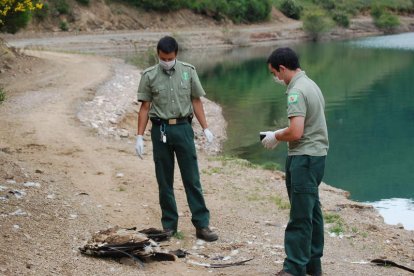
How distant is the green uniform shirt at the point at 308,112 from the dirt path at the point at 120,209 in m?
1.47

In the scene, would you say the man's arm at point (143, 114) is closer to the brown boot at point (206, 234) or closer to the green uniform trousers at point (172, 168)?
the green uniform trousers at point (172, 168)

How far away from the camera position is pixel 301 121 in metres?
6.23

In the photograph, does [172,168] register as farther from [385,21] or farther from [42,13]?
[385,21]

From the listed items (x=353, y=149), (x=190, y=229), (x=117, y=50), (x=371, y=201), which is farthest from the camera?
(x=117, y=50)

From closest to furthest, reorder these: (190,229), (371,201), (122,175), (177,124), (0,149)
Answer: (177,124)
(190,229)
(122,175)
(0,149)
(371,201)

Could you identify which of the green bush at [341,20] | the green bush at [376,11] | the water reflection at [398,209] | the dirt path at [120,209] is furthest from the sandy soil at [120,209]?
the green bush at [376,11]

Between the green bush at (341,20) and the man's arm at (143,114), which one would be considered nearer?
the man's arm at (143,114)

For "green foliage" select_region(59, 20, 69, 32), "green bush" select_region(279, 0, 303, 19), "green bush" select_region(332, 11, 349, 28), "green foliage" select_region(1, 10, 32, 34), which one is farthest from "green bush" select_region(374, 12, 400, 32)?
"green foliage" select_region(1, 10, 32, 34)

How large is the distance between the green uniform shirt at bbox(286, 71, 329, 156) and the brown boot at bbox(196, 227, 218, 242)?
201cm

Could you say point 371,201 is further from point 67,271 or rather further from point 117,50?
point 117,50

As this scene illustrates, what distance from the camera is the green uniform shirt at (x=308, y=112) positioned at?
6261mm

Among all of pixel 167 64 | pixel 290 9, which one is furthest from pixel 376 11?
pixel 167 64

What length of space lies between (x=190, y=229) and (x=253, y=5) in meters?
68.0

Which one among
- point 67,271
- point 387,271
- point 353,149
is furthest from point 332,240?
point 353,149
